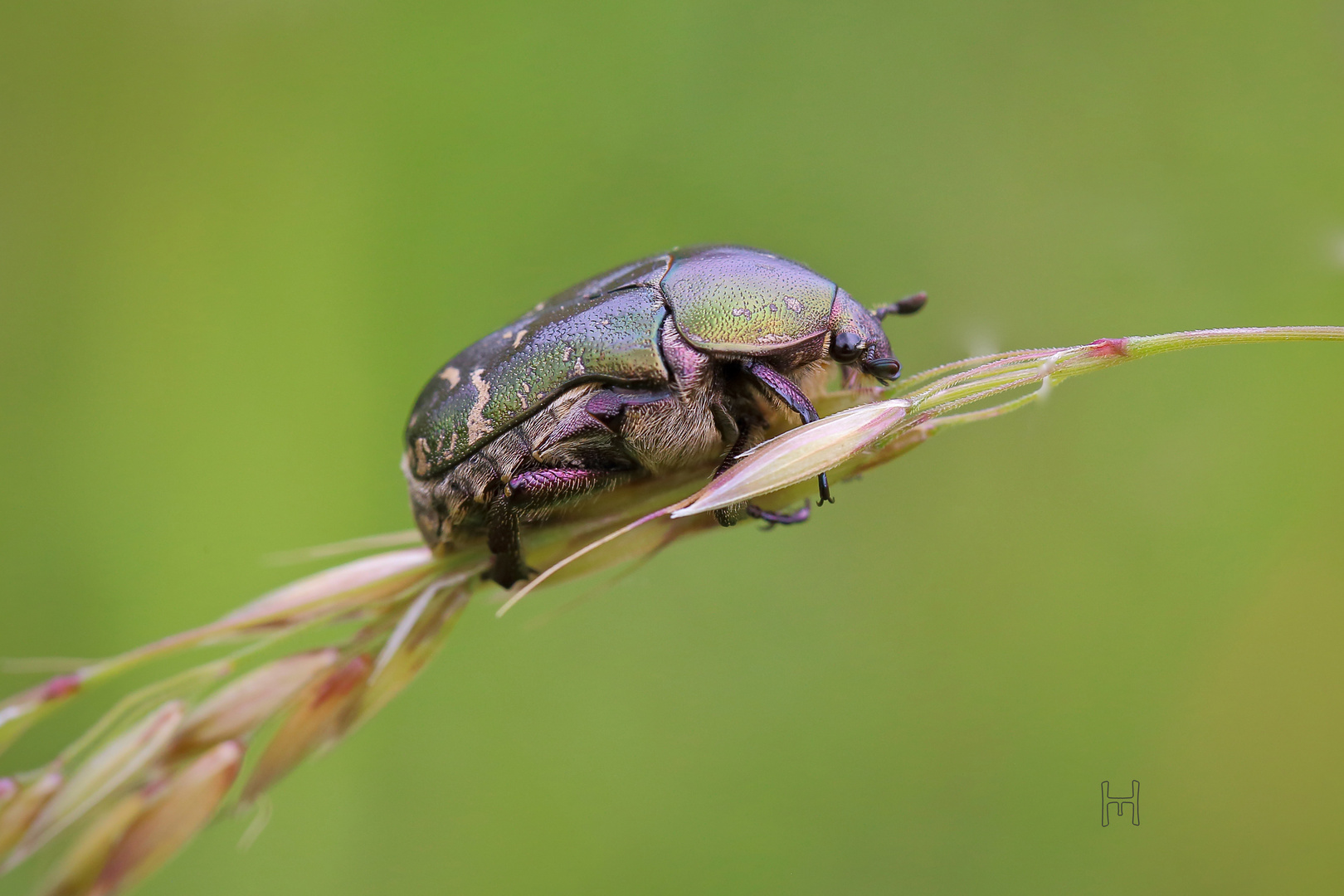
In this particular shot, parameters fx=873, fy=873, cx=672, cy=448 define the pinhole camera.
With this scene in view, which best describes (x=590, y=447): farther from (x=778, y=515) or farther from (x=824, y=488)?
(x=824, y=488)

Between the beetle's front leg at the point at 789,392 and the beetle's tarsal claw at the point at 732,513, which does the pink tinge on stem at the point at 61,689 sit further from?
the beetle's front leg at the point at 789,392

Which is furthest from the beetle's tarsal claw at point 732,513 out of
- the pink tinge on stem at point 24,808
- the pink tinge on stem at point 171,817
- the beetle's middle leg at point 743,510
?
the pink tinge on stem at point 24,808

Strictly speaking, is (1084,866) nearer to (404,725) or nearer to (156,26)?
(404,725)

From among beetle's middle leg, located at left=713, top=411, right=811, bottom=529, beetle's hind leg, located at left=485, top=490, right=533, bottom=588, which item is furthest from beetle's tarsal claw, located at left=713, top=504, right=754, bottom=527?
beetle's hind leg, located at left=485, top=490, right=533, bottom=588

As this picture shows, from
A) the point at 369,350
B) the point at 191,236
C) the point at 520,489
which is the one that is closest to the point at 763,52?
the point at 369,350

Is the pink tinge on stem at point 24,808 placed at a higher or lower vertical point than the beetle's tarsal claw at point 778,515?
lower

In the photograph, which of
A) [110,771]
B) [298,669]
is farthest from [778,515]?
[110,771]
